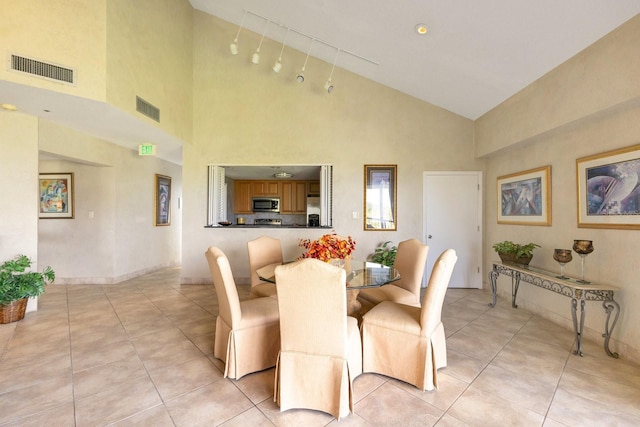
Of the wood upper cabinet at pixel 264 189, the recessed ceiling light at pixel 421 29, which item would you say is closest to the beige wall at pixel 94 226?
the wood upper cabinet at pixel 264 189

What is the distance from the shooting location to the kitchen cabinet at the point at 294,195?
21.9 ft

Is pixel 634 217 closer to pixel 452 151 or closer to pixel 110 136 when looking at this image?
pixel 452 151

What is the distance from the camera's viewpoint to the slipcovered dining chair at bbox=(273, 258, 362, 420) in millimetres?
1580

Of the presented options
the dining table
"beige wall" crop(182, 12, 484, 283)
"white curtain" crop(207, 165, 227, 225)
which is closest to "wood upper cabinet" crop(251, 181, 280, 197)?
"white curtain" crop(207, 165, 227, 225)

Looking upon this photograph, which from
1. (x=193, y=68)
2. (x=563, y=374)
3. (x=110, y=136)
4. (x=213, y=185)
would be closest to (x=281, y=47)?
(x=193, y=68)

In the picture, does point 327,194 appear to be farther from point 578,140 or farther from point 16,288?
point 16,288

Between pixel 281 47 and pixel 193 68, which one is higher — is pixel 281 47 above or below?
above

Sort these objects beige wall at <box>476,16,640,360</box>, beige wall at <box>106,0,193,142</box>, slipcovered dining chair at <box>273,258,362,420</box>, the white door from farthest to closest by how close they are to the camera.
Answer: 1. the white door
2. beige wall at <box>106,0,193,142</box>
3. beige wall at <box>476,16,640,360</box>
4. slipcovered dining chair at <box>273,258,362,420</box>

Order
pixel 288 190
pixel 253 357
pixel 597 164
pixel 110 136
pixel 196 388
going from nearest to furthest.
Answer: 1. pixel 196 388
2. pixel 253 357
3. pixel 597 164
4. pixel 110 136
5. pixel 288 190

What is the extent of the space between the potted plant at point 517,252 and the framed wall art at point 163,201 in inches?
244

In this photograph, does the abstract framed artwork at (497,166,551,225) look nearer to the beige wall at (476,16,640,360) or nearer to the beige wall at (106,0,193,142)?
the beige wall at (476,16,640,360)

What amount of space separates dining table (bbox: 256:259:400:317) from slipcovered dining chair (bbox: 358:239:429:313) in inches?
7.8

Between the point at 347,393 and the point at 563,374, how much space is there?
1789 mm

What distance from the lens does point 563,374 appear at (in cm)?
210
